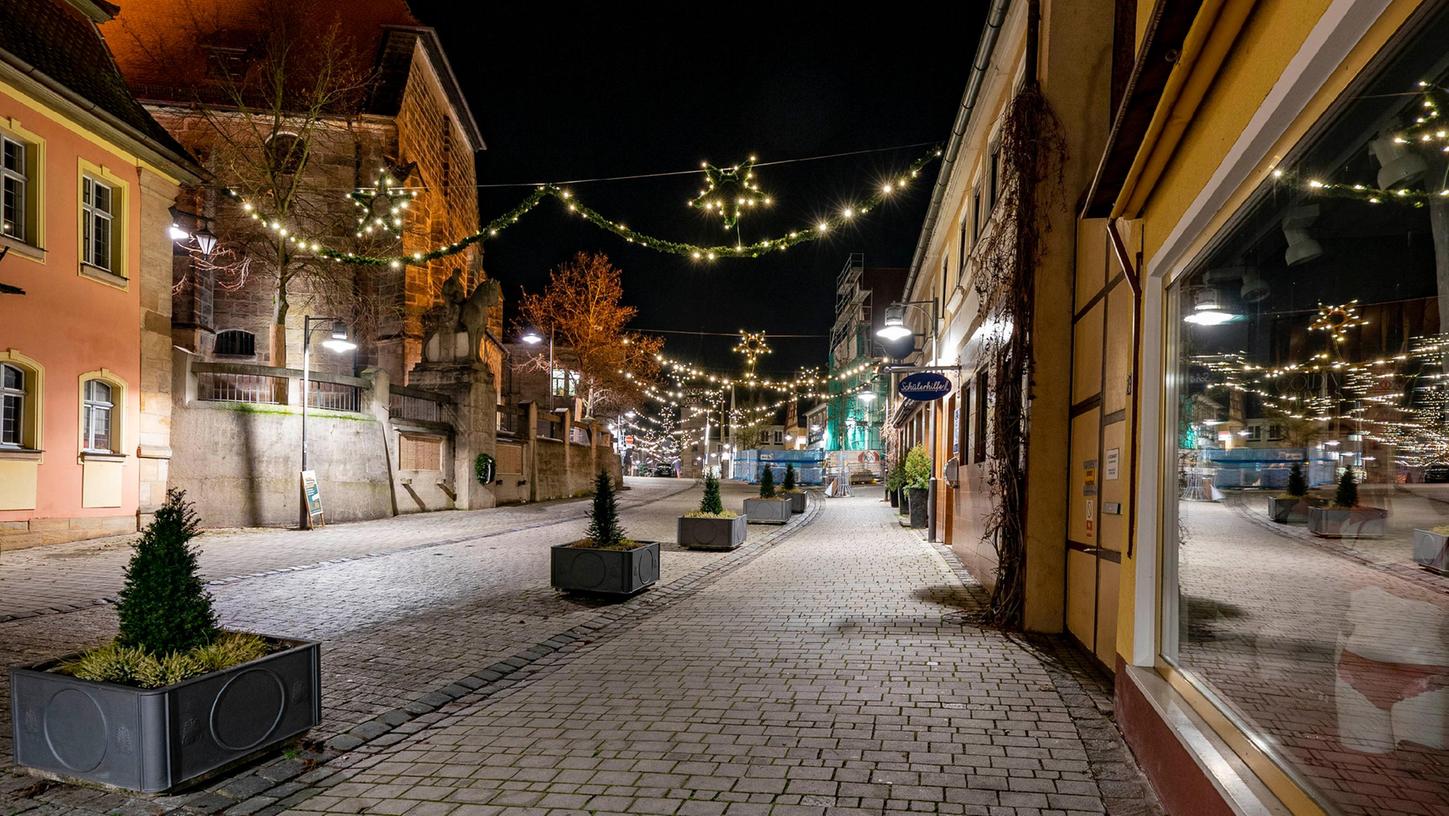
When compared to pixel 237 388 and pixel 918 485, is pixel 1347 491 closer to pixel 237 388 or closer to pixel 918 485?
pixel 918 485

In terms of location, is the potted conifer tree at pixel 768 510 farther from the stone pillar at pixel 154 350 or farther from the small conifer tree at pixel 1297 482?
the small conifer tree at pixel 1297 482

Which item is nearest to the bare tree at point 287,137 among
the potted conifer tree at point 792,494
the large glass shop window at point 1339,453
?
the potted conifer tree at point 792,494

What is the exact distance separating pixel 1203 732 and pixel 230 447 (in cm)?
1889

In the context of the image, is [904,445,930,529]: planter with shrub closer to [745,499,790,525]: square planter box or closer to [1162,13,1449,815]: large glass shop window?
[745,499,790,525]: square planter box

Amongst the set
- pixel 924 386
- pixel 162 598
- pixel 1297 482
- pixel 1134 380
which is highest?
pixel 924 386

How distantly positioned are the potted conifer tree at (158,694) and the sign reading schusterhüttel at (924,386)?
9290 mm

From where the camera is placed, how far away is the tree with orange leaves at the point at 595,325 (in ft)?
149

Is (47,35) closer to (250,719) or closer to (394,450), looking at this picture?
(394,450)

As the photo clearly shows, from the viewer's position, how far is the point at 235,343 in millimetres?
28906

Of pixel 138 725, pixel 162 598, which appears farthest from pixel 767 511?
pixel 138 725

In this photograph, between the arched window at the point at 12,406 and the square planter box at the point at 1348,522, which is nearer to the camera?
the square planter box at the point at 1348,522

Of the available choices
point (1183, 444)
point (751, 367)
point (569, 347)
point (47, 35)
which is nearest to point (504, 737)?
point (1183, 444)

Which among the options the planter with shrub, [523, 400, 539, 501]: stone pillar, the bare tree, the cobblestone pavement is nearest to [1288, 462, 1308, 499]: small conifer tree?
the cobblestone pavement

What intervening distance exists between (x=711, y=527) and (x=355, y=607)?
6.42 m
